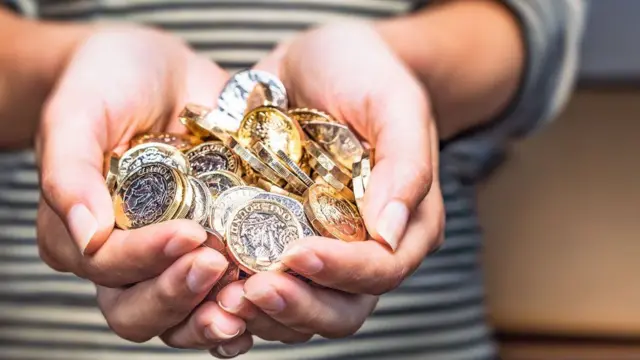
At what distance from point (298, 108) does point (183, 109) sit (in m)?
0.10

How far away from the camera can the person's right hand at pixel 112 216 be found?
1.51 feet

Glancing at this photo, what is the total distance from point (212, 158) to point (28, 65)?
0.23 meters

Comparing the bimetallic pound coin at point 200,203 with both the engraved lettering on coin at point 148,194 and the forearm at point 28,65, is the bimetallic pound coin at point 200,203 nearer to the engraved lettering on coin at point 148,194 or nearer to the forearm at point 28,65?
the engraved lettering on coin at point 148,194

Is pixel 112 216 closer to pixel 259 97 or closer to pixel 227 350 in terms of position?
pixel 227 350

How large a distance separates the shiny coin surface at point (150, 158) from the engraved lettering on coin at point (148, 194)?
0.02 meters

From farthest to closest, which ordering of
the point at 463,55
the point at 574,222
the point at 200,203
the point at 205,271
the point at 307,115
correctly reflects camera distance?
1. the point at 574,222
2. the point at 463,55
3. the point at 307,115
4. the point at 200,203
5. the point at 205,271

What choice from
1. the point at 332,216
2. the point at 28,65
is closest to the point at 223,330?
the point at 332,216

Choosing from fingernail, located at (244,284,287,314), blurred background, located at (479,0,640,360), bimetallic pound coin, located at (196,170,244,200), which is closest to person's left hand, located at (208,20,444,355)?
fingernail, located at (244,284,287,314)

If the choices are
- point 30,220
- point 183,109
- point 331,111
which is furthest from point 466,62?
point 30,220

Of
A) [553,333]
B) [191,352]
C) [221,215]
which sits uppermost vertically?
[221,215]

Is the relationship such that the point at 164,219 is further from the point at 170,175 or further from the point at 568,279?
the point at 568,279

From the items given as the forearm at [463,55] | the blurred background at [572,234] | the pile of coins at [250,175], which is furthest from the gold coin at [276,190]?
the blurred background at [572,234]

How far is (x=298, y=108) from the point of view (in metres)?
0.68

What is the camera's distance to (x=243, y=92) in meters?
0.68
